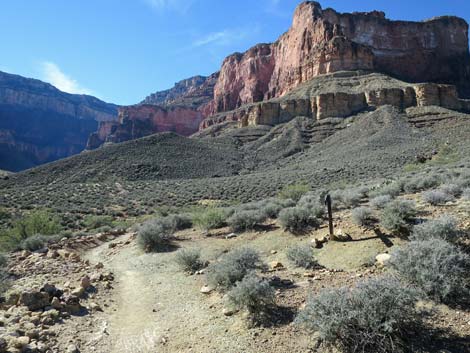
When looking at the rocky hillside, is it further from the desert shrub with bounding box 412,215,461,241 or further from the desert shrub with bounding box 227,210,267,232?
the desert shrub with bounding box 412,215,461,241

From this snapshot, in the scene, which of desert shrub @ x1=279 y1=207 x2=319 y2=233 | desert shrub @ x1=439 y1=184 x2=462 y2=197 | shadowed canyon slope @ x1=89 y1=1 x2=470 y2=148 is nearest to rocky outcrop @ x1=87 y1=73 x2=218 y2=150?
shadowed canyon slope @ x1=89 y1=1 x2=470 y2=148

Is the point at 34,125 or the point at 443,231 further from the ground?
the point at 34,125

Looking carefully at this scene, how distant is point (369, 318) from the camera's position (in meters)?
4.39

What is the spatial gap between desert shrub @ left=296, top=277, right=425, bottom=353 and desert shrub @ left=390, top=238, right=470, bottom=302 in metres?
0.60

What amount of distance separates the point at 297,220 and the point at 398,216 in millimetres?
3613

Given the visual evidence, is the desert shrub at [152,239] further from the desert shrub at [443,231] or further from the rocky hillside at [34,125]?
the rocky hillside at [34,125]

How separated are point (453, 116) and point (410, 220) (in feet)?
180

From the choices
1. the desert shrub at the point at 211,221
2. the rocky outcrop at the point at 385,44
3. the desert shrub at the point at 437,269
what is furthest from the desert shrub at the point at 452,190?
the rocky outcrop at the point at 385,44

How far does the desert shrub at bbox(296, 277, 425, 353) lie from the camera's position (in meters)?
4.27

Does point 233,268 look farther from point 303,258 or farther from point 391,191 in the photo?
point 391,191

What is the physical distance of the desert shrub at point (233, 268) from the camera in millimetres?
7668

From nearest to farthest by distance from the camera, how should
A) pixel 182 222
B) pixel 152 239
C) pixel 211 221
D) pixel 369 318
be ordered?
pixel 369 318
pixel 152 239
pixel 211 221
pixel 182 222

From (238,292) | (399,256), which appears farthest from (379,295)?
(238,292)

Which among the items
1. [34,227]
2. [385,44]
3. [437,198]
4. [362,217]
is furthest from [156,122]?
[437,198]
